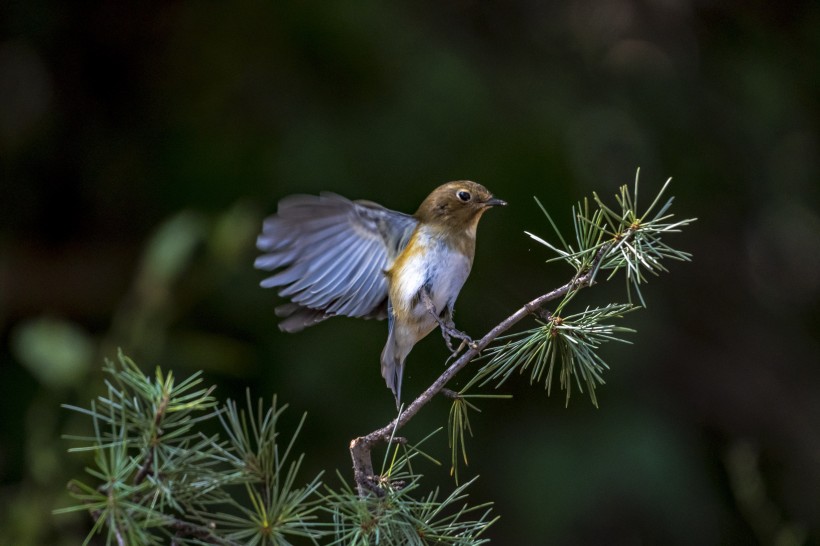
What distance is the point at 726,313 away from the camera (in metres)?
5.30

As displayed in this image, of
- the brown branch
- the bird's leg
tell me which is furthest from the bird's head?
the brown branch

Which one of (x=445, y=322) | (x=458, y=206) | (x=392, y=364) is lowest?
(x=392, y=364)

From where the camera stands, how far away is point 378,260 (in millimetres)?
2057

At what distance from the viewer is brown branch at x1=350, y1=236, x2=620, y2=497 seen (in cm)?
134

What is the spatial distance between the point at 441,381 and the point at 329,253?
24.7 inches

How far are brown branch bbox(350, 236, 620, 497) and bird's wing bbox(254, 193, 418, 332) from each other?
39cm

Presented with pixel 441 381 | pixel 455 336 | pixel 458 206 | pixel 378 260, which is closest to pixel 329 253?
pixel 378 260

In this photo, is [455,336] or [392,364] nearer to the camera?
[455,336]

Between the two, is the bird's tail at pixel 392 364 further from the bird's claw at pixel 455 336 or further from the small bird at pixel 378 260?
the bird's claw at pixel 455 336

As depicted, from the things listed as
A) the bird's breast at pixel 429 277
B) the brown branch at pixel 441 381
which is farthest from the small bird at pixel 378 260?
the brown branch at pixel 441 381

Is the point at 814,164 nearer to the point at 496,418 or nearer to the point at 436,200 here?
the point at 496,418

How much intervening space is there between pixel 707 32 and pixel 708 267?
1.20 metres

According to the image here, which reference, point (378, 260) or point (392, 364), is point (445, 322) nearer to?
point (392, 364)

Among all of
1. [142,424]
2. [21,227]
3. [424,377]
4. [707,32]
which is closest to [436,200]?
[142,424]
